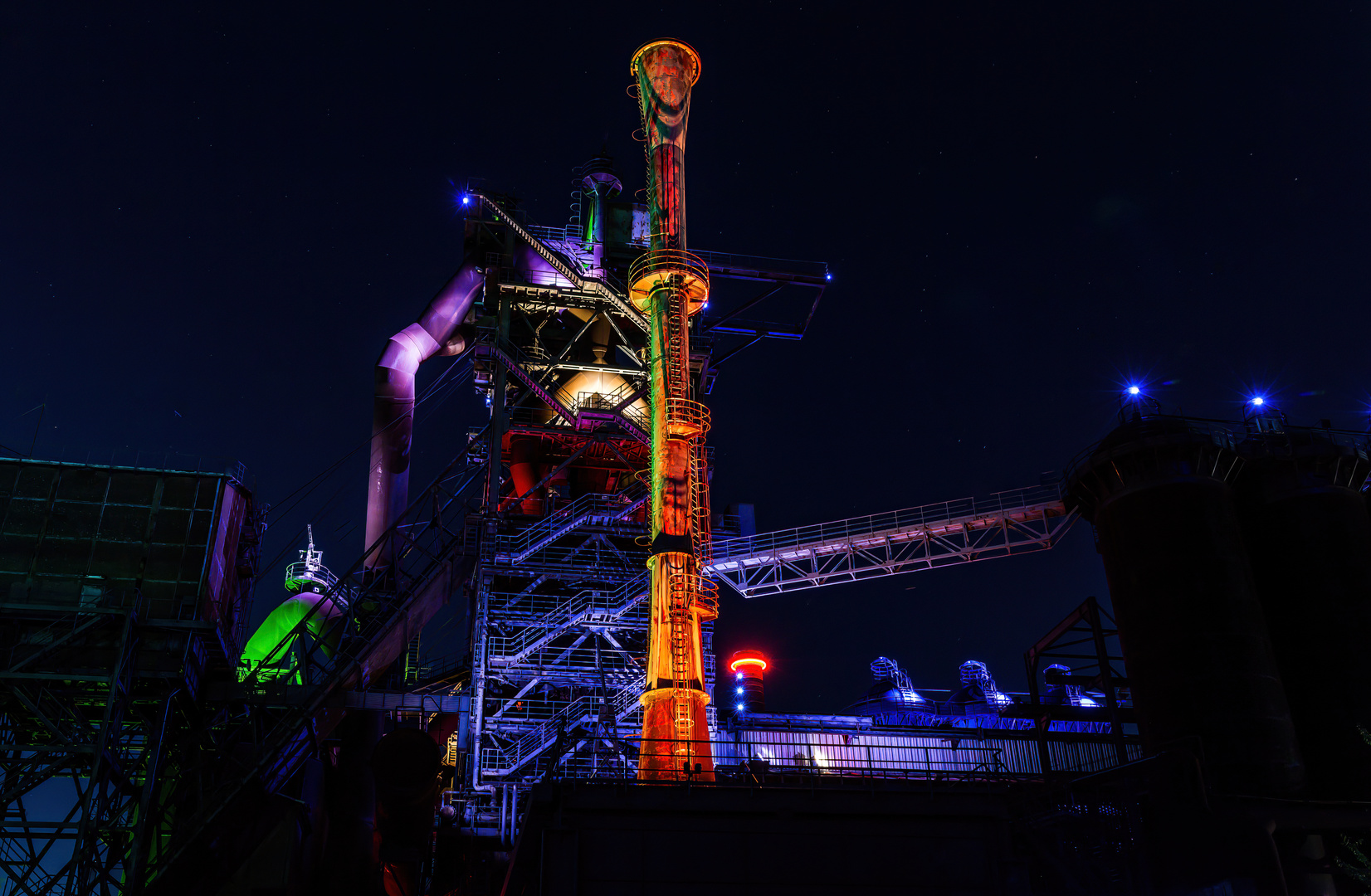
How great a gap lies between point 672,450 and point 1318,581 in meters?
22.0

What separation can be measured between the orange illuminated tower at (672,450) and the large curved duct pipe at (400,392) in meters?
12.3

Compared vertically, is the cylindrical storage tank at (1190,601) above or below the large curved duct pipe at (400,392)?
below

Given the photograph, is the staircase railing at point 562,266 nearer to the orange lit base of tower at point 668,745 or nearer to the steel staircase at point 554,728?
the steel staircase at point 554,728

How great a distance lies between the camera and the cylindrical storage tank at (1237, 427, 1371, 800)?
34031 mm

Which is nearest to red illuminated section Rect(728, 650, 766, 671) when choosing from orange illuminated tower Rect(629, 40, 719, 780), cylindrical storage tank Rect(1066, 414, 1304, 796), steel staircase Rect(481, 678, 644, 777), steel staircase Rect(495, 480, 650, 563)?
steel staircase Rect(495, 480, 650, 563)

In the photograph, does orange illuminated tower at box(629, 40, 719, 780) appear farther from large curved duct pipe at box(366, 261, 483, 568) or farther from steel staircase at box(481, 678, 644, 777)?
large curved duct pipe at box(366, 261, 483, 568)

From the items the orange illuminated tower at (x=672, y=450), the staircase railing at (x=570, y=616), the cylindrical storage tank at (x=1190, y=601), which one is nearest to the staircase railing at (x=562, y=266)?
the orange illuminated tower at (x=672, y=450)

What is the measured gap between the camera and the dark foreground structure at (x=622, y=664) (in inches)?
1009

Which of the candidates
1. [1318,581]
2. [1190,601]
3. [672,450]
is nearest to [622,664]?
[672,450]

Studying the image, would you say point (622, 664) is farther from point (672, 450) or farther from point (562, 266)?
point (562, 266)

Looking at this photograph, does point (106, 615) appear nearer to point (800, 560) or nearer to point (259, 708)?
point (259, 708)

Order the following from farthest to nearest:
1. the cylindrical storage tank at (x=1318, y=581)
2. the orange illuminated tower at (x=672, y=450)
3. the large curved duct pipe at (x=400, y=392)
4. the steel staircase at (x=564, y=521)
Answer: the large curved duct pipe at (x=400, y=392) → the steel staircase at (x=564, y=521) → the cylindrical storage tank at (x=1318, y=581) → the orange illuminated tower at (x=672, y=450)

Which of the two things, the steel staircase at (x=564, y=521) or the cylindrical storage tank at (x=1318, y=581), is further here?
the steel staircase at (x=564, y=521)

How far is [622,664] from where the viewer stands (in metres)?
40.8
